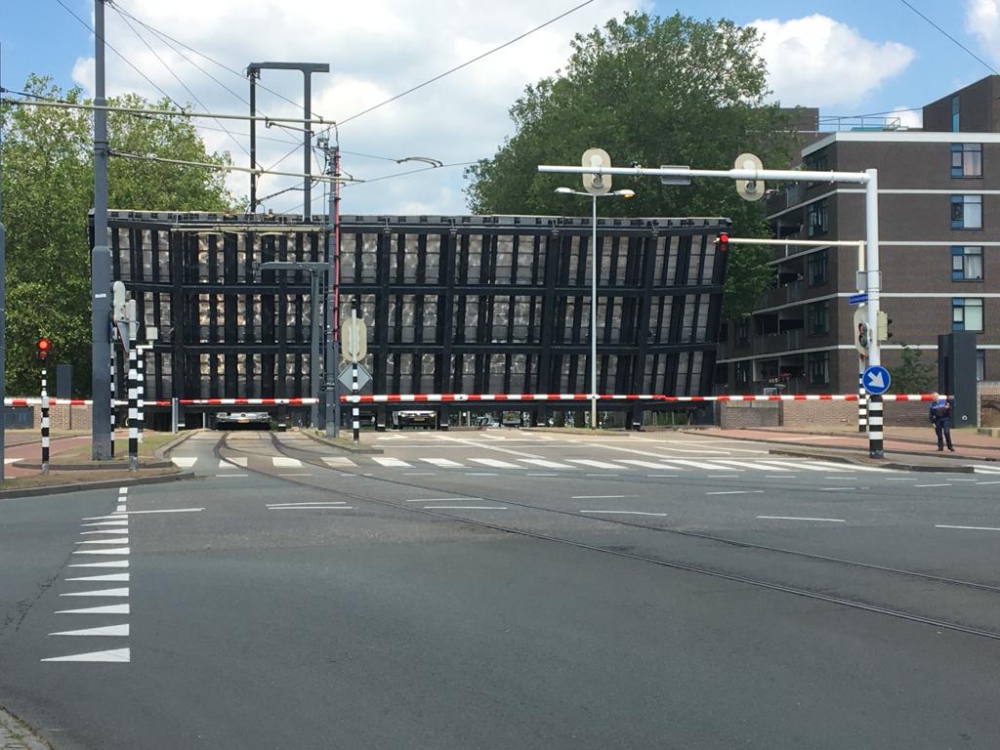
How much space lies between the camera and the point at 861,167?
2584 inches

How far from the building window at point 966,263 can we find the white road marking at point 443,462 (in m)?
48.7

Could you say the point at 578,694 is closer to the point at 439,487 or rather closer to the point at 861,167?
the point at 439,487

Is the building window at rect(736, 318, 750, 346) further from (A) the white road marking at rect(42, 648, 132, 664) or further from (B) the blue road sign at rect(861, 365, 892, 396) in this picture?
(A) the white road marking at rect(42, 648, 132, 664)

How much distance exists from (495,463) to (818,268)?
48984mm

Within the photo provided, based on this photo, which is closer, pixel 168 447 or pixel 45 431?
pixel 45 431

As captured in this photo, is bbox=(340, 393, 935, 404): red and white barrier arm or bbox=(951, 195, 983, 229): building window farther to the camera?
bbox=(951, 195, 983, 229): building window

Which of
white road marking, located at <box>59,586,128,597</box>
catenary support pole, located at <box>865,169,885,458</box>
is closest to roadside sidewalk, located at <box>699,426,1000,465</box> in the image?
catenary support pole, located at <box>865,169,885,458</box>

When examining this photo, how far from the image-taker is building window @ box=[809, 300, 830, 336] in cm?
6862

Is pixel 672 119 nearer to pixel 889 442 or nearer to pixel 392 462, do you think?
pixel 889 442

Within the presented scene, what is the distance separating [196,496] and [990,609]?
1153cm

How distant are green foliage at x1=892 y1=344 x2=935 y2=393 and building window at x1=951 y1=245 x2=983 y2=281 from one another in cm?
689

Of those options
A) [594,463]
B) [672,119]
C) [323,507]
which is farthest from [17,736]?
[672,119]

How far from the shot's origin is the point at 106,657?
694 cm

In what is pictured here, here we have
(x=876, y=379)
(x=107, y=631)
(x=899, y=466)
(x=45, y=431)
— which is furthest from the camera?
(x=876, y=379)
